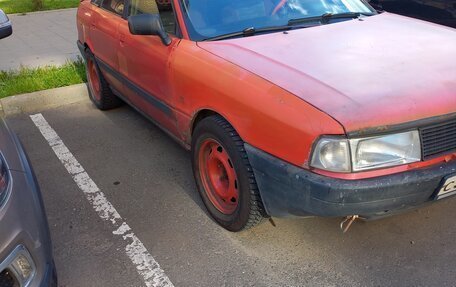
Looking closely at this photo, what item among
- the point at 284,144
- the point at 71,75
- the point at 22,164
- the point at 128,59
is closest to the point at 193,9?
the point at 128,59

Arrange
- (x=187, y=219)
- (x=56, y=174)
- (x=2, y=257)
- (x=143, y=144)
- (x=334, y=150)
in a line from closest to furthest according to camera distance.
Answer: (x=2, y=257)
(x=334, y=150)
(x=187, y=219)
(x=56, y=174)
(x=143, y=144)

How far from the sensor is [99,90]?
5.00 meters

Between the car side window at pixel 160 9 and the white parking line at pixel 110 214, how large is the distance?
4.34ft

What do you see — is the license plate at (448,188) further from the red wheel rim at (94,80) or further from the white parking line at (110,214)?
the red wheel rim at (94,80)

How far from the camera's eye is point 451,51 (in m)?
2.70

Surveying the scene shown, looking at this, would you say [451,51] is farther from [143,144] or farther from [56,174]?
[56,174]

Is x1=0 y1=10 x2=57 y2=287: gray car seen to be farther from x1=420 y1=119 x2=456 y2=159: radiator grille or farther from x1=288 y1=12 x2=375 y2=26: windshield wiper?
x1=288 y1=12 x2=375 y2=26: windshield wiper

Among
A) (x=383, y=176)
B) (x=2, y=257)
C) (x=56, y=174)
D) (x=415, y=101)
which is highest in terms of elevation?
(x=415, y=101)

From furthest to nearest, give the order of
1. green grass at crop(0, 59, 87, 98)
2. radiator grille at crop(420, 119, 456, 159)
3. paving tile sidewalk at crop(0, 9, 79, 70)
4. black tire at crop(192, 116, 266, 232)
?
paving tile sidewalk at crop(0, 9, 79, 70)
green grass at crop(0, 59, 87, 98)
black tire at crop(192, 116, 266, 232)
radiator grille at crop(420, 119, 456, 159)

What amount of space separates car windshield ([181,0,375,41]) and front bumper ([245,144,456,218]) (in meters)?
1.14

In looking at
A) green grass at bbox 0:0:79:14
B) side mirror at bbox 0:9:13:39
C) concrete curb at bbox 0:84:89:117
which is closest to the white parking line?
concrete curb at bbox 0:84:89:117

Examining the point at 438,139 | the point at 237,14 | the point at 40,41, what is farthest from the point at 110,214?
the point at 40,41

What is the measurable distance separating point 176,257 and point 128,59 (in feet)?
5.95

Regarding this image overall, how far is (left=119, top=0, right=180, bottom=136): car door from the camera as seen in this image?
10.6 ft
